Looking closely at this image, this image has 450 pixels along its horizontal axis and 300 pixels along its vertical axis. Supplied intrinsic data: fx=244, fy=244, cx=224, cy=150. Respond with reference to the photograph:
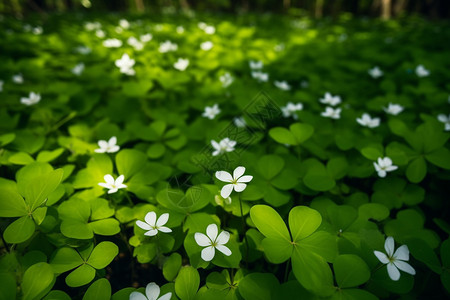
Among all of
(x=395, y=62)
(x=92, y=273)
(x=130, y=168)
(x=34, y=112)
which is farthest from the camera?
(x=395, y=62)

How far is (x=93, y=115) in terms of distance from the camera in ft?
7.88

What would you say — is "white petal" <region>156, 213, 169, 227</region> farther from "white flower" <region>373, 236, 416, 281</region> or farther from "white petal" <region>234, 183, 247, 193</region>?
"white flower" <region>373, 236, 416, 281</region>

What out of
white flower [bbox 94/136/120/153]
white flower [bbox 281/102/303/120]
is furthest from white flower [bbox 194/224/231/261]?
white flower [bbox 281/102/303/120]

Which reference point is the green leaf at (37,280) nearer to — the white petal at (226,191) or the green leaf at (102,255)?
the green leaf at (102,255)

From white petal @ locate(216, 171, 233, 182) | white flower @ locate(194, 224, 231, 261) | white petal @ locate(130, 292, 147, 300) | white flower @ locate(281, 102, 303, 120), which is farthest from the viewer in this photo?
white flower @ locate(281, 102, 303, 120)

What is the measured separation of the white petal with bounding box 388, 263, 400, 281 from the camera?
38.4 inches

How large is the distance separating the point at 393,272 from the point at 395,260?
0.06 metres

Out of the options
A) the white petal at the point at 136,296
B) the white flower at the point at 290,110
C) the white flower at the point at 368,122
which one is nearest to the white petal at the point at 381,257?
the white petal at the point at 136,296

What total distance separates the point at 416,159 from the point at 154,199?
1709 mm

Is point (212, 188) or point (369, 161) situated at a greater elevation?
point (212, 188)

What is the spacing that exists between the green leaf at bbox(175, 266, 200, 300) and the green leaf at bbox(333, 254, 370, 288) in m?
0.58

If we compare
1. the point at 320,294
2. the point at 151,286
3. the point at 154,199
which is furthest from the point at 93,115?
the point at 320,294

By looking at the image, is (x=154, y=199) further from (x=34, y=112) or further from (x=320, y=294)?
(x=34, y=112)

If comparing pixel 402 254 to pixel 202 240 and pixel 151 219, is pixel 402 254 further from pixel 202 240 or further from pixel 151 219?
pixel 151 219
